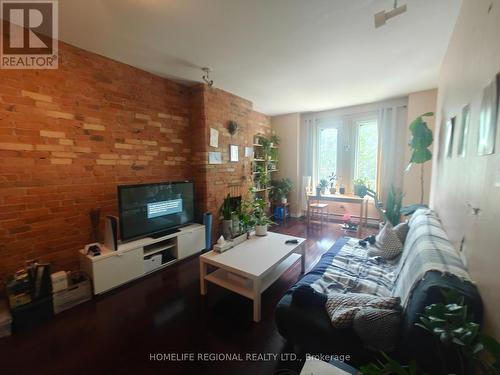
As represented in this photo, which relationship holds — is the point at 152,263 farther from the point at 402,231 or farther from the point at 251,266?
the point at 402,231

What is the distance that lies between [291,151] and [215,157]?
7.80 feet

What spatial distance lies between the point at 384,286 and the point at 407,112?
347cm

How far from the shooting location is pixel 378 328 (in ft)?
3.49

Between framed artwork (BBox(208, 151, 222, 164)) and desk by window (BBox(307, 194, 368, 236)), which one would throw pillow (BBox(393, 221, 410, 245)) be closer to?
desk by window (BBox(307, 194, 368, 236))

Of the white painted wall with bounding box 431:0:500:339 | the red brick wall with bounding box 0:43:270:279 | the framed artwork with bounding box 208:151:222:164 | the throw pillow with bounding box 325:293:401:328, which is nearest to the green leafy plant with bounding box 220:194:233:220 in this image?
the red brick wall with bounding box 0:43:270:279

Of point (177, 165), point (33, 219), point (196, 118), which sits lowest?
point (33, 219)

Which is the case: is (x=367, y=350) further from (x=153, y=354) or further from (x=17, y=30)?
(x=17, y=30)

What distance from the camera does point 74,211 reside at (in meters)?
2.26

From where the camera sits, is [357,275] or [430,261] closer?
[430,261]

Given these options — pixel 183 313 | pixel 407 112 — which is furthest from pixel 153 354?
pixel 407 112

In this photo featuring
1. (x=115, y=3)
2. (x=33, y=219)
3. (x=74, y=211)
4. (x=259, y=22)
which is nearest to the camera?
(x=115, y=3)

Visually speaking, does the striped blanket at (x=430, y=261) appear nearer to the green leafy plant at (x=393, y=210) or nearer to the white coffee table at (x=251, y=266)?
the white coffee table at (x=251, y=266)

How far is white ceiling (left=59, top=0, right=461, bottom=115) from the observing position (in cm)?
166

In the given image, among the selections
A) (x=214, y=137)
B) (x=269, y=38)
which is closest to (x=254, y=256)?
(x=214, y=137)
